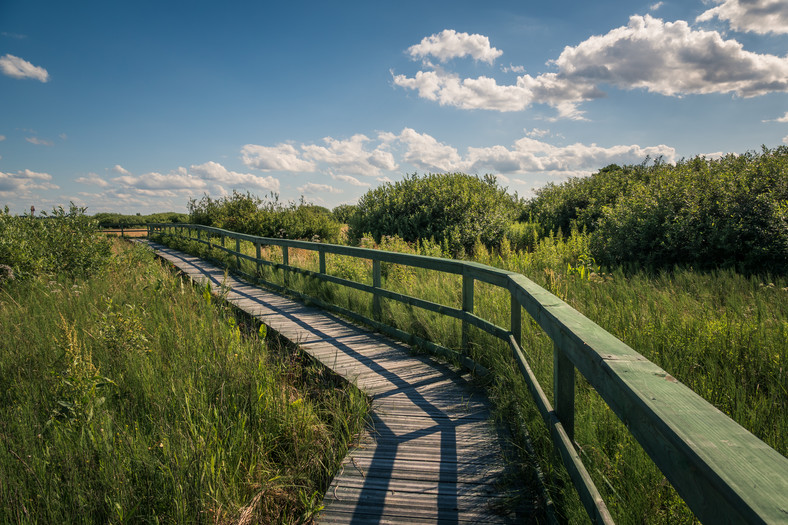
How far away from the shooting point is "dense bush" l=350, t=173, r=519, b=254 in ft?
53.2

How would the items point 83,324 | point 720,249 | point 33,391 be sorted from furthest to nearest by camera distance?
1. point 720,249
2. point 83,324
3. point 33,391

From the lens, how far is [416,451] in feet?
11.0

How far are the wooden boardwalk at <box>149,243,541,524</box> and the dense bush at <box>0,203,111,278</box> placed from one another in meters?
7.06

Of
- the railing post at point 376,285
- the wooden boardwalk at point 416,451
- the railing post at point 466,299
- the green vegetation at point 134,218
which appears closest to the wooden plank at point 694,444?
the wooden boardwalk at point 416,451

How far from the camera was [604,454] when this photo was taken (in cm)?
271

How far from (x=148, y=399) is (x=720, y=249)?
36.1 ft

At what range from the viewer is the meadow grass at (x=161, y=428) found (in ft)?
8.89

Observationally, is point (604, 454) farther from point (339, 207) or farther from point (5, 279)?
point (339, 207)

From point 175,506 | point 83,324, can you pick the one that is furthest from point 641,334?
point 83,324

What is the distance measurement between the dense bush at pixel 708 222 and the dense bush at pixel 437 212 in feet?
15.4

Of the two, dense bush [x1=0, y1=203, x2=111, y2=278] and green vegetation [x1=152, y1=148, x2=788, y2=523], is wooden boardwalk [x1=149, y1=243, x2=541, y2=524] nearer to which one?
green vegetation [x1=152, y1=148, x2=788, y2=523]

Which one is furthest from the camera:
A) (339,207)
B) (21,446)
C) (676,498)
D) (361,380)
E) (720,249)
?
(339,207)

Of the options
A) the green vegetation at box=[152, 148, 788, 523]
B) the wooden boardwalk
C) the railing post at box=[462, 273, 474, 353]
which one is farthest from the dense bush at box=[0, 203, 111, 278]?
the railing post at box=[462, 273, 474, 353]

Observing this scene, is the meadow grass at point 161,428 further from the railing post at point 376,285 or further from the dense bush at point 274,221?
the dense bush at point 274,221
